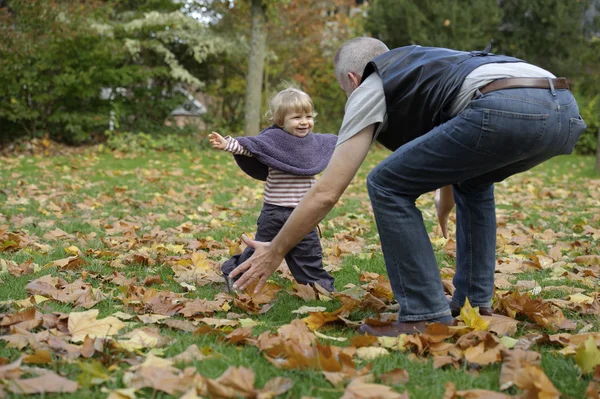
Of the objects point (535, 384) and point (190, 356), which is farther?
point (190, 356)

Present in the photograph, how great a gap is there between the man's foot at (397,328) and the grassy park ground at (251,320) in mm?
72

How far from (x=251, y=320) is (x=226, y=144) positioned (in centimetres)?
112

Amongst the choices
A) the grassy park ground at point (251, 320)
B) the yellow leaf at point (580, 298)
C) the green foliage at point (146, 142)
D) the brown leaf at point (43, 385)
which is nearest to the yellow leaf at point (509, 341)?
the grassy park ground at point (251, 320)

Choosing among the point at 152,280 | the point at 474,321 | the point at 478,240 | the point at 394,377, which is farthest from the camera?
the point at 152,280

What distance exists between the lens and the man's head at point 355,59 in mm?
3035

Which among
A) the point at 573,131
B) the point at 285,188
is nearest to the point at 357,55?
the point at 573,131

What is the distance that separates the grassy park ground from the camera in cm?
222

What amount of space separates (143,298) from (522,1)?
21907 mm

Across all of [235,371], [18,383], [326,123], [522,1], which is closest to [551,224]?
[235,371]

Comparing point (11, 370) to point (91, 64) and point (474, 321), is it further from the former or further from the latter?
point (91, 64)

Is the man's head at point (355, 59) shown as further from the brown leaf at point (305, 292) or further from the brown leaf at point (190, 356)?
the brown leaf at point (190, 356)

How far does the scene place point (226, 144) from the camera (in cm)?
373

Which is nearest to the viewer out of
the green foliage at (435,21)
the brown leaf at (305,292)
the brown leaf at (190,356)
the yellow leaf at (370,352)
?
the brown leaf at (190,356)

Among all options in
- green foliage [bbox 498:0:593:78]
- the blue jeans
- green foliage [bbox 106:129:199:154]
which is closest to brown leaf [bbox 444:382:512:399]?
the blue jeans
